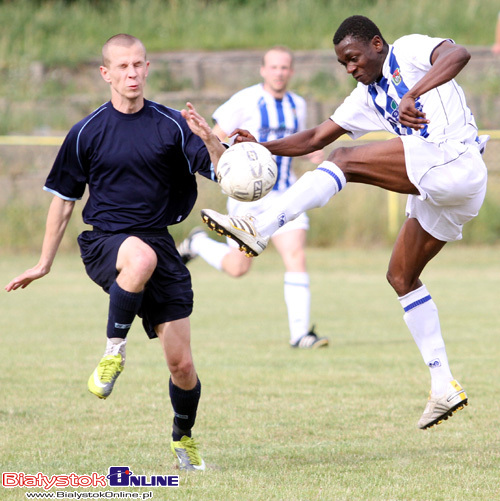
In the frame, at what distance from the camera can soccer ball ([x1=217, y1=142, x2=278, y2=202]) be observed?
4.62 meters

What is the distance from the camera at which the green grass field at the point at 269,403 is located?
4.73 metres

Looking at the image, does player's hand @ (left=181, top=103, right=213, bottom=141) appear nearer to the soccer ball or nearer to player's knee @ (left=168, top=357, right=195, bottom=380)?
the soccer ball

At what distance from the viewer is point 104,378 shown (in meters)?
4.53

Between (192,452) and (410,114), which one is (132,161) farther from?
(192,452)

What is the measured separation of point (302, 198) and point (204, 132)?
593 mm

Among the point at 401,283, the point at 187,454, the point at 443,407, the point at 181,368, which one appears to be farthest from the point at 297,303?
the point at 181,368

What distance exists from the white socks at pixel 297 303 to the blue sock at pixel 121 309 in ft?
14.1

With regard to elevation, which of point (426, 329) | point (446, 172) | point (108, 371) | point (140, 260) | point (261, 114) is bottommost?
point (426, 329)

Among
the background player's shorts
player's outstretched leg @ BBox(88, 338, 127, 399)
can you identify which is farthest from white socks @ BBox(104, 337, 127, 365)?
the background player's shorts

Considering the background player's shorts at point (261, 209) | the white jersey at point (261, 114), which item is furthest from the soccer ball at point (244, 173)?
the white jersey at point (261, 114)

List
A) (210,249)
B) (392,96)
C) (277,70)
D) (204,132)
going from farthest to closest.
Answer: (210,249) → (277,70) → (392,96) → (204,132)

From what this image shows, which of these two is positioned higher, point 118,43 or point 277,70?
point 118,43

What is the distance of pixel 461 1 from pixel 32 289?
15563 millimetres

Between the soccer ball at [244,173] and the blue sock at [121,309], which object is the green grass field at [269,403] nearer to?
the blue sock at [121,309]
